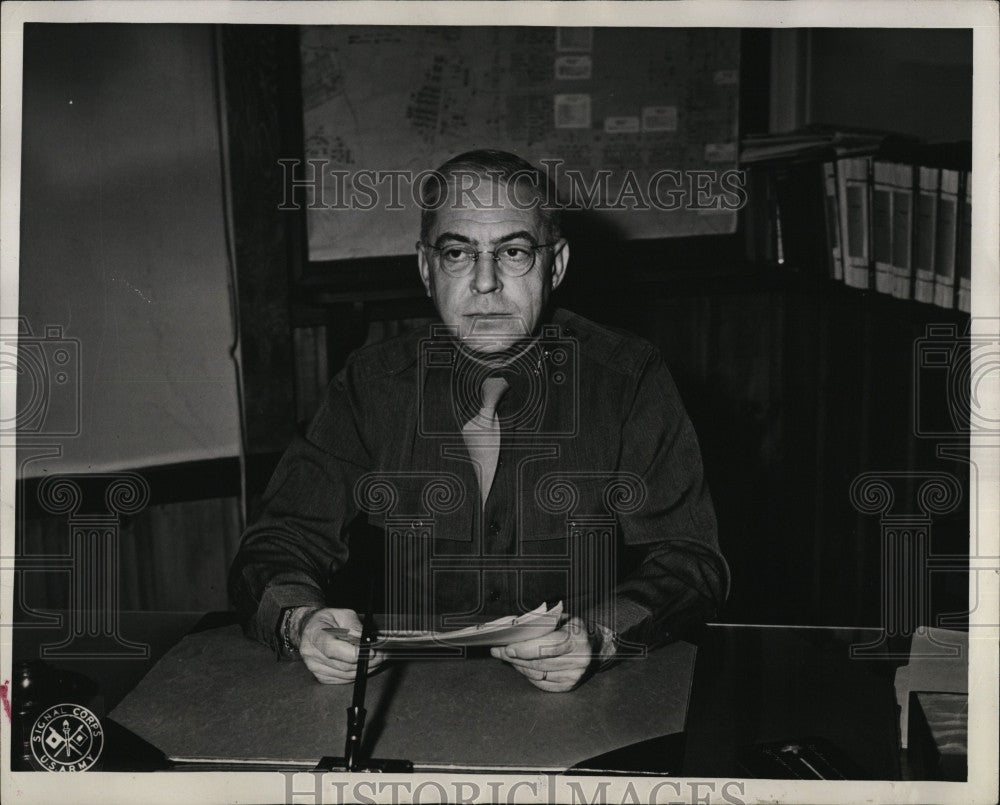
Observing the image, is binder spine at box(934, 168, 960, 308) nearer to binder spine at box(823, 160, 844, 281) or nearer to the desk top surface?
binder spine at box(823, 160, 844, 281)

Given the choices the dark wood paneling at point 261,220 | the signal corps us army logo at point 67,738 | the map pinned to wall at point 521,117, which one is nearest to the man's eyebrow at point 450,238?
the map pinned to wall at point 521,117

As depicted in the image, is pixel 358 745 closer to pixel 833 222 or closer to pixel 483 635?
pixel 483 635

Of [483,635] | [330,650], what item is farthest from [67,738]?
[483,635]

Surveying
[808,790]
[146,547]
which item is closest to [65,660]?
[146,547]

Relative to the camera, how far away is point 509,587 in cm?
174

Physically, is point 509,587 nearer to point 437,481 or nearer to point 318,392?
point 437,481

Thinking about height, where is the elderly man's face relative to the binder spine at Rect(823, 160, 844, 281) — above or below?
below

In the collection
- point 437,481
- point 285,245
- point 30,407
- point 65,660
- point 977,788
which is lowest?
point 977,788

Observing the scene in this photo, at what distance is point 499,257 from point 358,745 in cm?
83

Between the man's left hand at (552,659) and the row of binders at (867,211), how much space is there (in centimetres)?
103

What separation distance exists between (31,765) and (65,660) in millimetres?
157

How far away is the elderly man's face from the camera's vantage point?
66.6 inches

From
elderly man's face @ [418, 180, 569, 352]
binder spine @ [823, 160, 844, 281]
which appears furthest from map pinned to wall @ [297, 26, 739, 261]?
elderly man's face @ [418, 180, 569, 352]

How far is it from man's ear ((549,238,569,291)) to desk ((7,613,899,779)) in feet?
2.14
